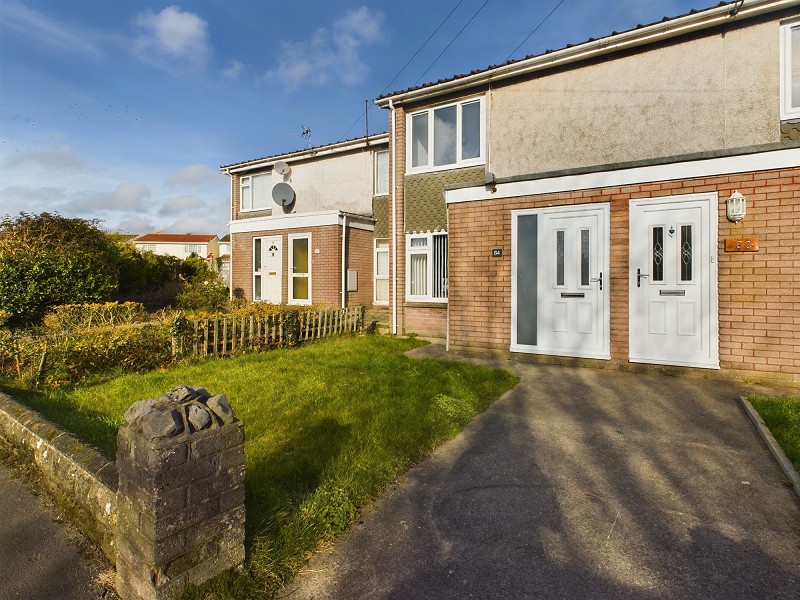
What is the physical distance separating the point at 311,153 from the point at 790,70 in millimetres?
13057

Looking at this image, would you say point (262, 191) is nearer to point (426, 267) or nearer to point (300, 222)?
point (300, 222)

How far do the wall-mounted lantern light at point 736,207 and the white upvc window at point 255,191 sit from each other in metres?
15.1

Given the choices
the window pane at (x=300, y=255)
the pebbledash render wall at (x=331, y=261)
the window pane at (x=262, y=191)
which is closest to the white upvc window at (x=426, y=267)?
the pebbledash render wall at (x=331, y=261)

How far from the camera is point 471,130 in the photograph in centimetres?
1145

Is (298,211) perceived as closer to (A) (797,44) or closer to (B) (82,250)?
(B) (82,250)

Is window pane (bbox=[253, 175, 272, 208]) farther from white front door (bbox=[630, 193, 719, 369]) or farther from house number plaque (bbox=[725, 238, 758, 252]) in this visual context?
house number plaque (bbox=[725, 238, 758, 252])

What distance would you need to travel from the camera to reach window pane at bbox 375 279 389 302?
609 inches

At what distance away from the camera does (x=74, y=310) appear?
35.0ft

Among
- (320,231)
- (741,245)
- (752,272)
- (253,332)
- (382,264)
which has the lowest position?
(253,332)

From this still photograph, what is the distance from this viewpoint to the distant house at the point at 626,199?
6.54 meters

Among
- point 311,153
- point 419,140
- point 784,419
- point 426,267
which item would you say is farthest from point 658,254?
point 311,153

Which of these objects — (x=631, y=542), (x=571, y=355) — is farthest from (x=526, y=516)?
(x=571, y=355)

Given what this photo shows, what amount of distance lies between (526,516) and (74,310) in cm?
1124

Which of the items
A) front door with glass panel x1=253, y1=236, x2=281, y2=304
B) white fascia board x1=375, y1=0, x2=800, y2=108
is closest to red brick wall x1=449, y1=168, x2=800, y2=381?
white fascia board x1=375, y1=0, x2=800, y2=108
